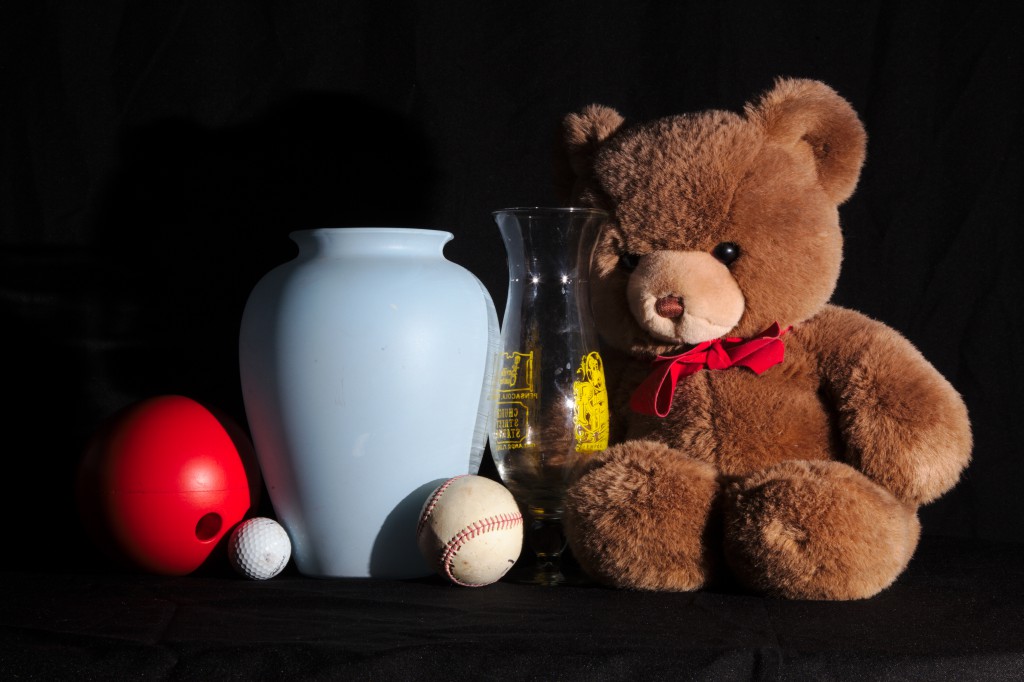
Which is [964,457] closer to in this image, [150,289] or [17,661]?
[17,661]

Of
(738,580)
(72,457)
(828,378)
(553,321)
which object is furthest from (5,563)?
(828,378)

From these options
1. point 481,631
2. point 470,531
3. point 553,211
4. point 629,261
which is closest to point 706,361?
point 629,261

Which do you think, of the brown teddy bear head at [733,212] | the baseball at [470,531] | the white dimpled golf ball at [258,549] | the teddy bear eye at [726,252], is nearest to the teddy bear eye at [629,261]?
the brown teddy bear head at [733,212]

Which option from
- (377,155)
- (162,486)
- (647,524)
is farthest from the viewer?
(377,155)

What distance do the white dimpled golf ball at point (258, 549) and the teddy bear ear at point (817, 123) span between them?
2.73ft

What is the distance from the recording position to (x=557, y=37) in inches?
67.7

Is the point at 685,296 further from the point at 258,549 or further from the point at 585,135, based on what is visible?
the point at 258,549

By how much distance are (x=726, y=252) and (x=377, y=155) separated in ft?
2.28

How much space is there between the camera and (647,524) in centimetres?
121

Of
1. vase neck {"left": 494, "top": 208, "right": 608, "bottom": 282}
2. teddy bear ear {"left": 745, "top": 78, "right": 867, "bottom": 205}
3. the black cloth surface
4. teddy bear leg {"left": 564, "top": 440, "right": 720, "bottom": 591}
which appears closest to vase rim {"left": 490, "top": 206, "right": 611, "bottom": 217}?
vase neck {"left": 494, "top": 208, "right": 608, "bottom": 282}

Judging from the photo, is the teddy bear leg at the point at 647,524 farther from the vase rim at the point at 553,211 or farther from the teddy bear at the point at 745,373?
the vase rim at the point at 553,211

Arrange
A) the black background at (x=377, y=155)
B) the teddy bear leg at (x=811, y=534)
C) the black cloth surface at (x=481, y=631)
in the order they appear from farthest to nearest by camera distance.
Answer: the black background at (x=377, y=155), the teddy bear leg at (x=811, y=534), the black cloth surface at (x=481, y=631)

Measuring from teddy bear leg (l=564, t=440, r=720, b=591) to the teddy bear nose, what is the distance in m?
0.19

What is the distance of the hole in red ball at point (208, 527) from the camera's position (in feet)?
4.50
